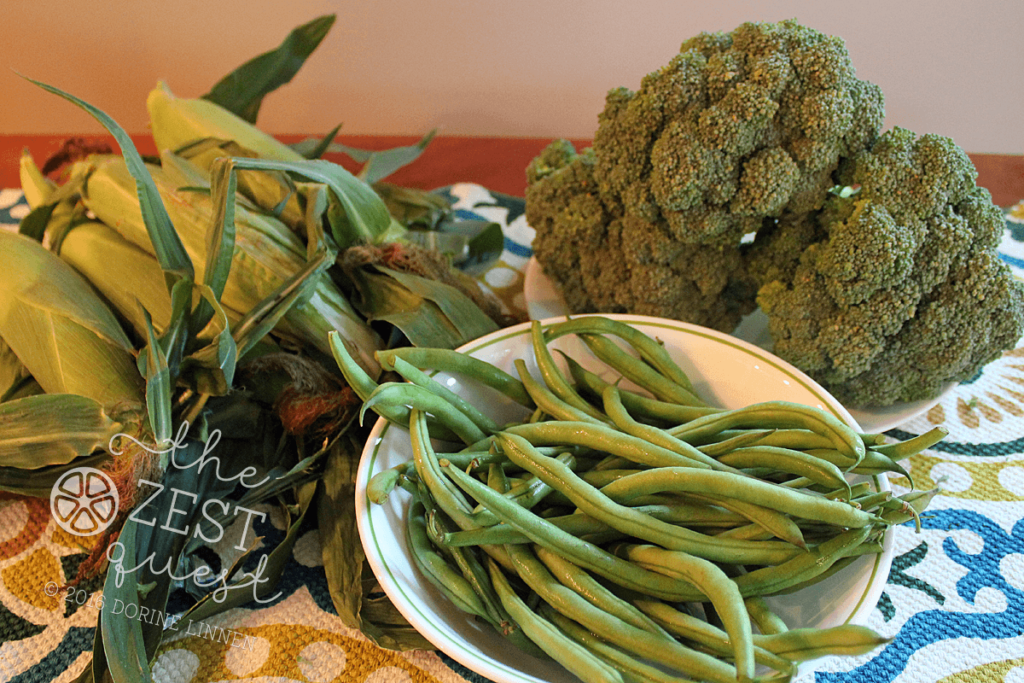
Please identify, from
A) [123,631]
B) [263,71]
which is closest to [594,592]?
[123,631]

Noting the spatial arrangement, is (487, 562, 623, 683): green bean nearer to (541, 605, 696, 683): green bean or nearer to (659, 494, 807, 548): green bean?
(541, 605, 696, 683): green bean

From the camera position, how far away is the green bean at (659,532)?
0.60 metres

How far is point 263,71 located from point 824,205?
1.07m

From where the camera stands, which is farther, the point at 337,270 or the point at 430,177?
the point at 430,177

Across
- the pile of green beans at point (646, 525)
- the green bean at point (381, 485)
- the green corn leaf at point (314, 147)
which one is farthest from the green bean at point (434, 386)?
the green corn leaf at point (314, 147)

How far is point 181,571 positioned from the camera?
2.47 ft

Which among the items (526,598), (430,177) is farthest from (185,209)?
(526,598)

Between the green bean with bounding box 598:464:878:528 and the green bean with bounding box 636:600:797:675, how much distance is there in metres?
0.10

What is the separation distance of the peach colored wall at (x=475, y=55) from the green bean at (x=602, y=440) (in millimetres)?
1240

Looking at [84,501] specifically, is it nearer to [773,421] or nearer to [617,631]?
[617,631]

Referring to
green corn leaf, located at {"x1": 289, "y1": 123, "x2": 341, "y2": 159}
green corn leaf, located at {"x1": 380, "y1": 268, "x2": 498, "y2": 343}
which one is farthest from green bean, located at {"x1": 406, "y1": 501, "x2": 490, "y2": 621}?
green corn leaf, located at {"x1": 289, "y1": 123, "x2": 341, "y2": 159}

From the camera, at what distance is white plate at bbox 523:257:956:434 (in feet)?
2.86

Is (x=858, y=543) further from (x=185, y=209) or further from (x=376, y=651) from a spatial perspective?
(x=185, y=209)

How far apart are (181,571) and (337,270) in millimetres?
469
